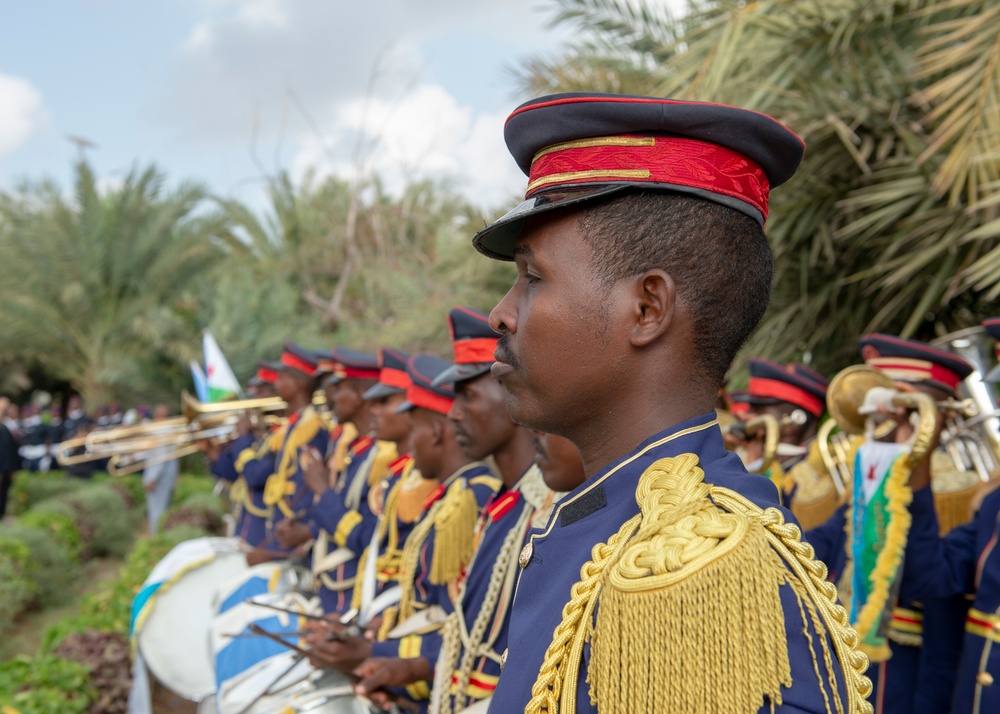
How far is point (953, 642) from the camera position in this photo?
3.95 metres

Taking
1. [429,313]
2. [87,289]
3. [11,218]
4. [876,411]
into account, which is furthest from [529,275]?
[11,218]

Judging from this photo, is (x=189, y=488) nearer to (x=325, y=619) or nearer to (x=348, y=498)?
(x=348, y=498)

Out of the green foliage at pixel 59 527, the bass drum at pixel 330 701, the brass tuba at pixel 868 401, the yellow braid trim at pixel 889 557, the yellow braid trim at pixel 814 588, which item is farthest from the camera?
the green foliage at pixel 59 527

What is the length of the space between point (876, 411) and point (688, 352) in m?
2.88

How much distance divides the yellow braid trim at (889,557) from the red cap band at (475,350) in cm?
181

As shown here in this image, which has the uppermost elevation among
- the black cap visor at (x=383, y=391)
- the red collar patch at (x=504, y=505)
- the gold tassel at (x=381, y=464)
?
the red collar patch at (x=504, y=505)

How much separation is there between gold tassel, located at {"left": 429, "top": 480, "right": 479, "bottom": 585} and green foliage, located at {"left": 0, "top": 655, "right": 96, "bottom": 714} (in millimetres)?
2921

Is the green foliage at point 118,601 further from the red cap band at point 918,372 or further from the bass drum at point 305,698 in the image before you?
the red cap band at point 918,372

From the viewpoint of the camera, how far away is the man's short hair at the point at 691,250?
5.16 feet

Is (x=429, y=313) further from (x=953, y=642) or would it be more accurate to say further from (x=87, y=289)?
(x=87, y=289)

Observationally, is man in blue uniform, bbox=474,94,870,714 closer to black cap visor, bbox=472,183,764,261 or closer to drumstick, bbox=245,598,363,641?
black cap visor, bbox=472,183,764,261

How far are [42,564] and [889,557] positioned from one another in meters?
10.3

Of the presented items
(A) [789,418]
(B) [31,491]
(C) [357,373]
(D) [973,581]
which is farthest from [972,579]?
(B) [31,491]

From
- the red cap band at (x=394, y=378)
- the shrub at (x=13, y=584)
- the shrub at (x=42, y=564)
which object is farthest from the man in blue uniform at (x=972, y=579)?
the shrub at (x=42, y=564)
